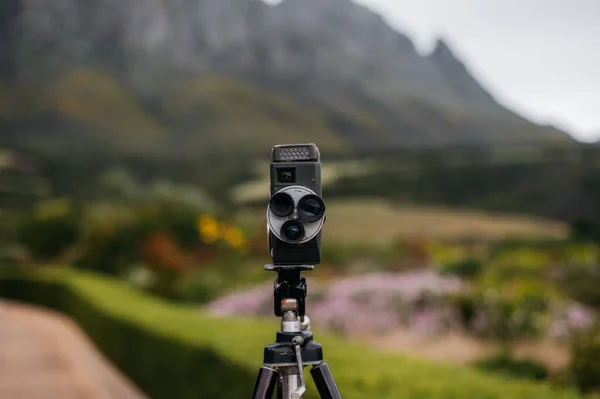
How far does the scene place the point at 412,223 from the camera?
473 inches

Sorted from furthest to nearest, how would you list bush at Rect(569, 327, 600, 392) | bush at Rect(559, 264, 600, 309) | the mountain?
the mountain
bush at Rect(559, 264, 600, 309)
bush at Rect(569, 327, 600, 392)

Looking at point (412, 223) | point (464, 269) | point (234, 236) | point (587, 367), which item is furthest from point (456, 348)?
point (412, 223)

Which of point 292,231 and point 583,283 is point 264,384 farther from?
point 583,283

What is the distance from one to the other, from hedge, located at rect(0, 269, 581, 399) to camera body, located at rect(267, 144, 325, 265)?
151 cm

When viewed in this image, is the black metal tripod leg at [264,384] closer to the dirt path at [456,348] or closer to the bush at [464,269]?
the dirt path at [456,348]

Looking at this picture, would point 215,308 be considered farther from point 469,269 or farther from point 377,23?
point 377,23

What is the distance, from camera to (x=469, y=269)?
896cm

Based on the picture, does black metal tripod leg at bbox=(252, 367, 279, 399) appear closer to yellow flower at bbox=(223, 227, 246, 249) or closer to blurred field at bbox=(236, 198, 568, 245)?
yellow flower at bbox=(223, 227, 246, 249)

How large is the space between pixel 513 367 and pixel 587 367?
715 mm

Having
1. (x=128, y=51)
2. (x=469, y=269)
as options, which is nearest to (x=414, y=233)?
(x=469, y=269)

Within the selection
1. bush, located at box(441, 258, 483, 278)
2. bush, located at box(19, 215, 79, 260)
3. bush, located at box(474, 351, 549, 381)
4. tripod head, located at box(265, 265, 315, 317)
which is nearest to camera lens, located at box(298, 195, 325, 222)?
tripod head, located at box(265, 265, 315, 317)

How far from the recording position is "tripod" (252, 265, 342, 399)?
69.2 inches

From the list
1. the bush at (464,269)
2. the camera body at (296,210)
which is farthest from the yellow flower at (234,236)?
the camera body at (296,210)

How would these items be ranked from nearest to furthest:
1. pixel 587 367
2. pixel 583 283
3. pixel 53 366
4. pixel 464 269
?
pixel 587 367 → pixel 53 366 → pixel 583 283 → pixel 464 269
